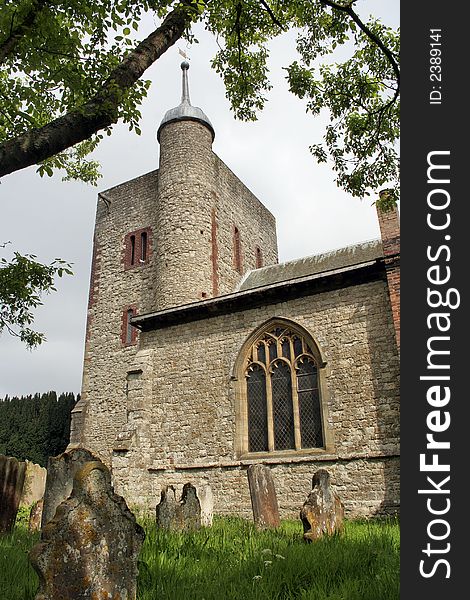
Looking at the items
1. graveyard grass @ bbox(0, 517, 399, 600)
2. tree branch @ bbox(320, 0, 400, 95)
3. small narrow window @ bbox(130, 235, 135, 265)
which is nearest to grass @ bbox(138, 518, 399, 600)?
graveyard grass @ bbox(0, 517, 399, 600)

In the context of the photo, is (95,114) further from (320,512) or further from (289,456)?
(289,456)

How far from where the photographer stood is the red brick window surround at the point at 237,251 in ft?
68.1

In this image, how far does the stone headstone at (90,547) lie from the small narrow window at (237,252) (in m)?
17.2

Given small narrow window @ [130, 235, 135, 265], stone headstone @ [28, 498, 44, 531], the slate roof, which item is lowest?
stone headstone @ [28, 498, 44, 531]

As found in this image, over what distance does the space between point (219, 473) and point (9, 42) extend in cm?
944

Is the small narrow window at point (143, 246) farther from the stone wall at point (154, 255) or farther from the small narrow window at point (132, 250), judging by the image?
the small narrow window at point (132, 250)

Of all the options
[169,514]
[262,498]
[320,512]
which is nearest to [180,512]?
[169,514]

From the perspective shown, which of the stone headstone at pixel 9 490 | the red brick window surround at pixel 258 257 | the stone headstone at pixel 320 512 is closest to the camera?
the stone headstone at pixel 320 512

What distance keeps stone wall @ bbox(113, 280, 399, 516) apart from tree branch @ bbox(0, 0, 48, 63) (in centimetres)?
802

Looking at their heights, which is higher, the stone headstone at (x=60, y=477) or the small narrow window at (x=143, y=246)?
the small narrow window at (x=143, y=246)

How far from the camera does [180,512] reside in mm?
7469

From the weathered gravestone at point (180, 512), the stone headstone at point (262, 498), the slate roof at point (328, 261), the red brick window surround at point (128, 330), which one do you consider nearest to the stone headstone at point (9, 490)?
the weathered gravestone at point (180, 512)

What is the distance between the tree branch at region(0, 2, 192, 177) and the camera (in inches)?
184

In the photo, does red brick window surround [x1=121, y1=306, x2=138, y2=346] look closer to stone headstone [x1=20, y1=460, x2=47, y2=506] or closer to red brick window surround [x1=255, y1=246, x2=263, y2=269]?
red brick window surround [x1=255, y1=246, x2=263, y2=269]
